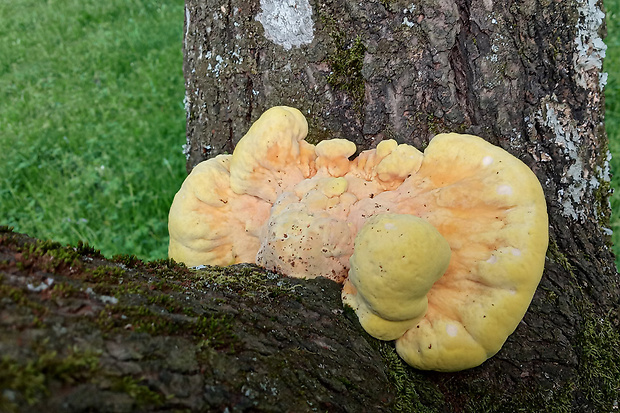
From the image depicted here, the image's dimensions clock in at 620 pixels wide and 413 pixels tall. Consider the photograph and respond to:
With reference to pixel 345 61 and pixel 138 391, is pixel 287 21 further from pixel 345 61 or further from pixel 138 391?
pixel 138 391

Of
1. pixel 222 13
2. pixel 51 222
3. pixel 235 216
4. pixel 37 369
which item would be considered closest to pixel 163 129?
pixel 51 222

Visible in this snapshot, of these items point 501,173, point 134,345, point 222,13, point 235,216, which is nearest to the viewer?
point 134,345

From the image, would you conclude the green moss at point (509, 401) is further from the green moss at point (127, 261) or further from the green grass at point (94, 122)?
the green grass at point (94, 122)

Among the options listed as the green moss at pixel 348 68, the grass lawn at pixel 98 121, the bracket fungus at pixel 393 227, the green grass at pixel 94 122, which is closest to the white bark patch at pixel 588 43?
the bracket fungus at pixel 393 227

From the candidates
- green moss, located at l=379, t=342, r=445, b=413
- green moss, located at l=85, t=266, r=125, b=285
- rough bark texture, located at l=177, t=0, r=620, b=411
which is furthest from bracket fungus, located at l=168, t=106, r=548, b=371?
green moss, located at l=85, t=266, r=125, b=285

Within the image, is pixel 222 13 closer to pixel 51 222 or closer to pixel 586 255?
pixel 586 255

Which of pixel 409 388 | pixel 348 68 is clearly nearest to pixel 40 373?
pixel 409 388
